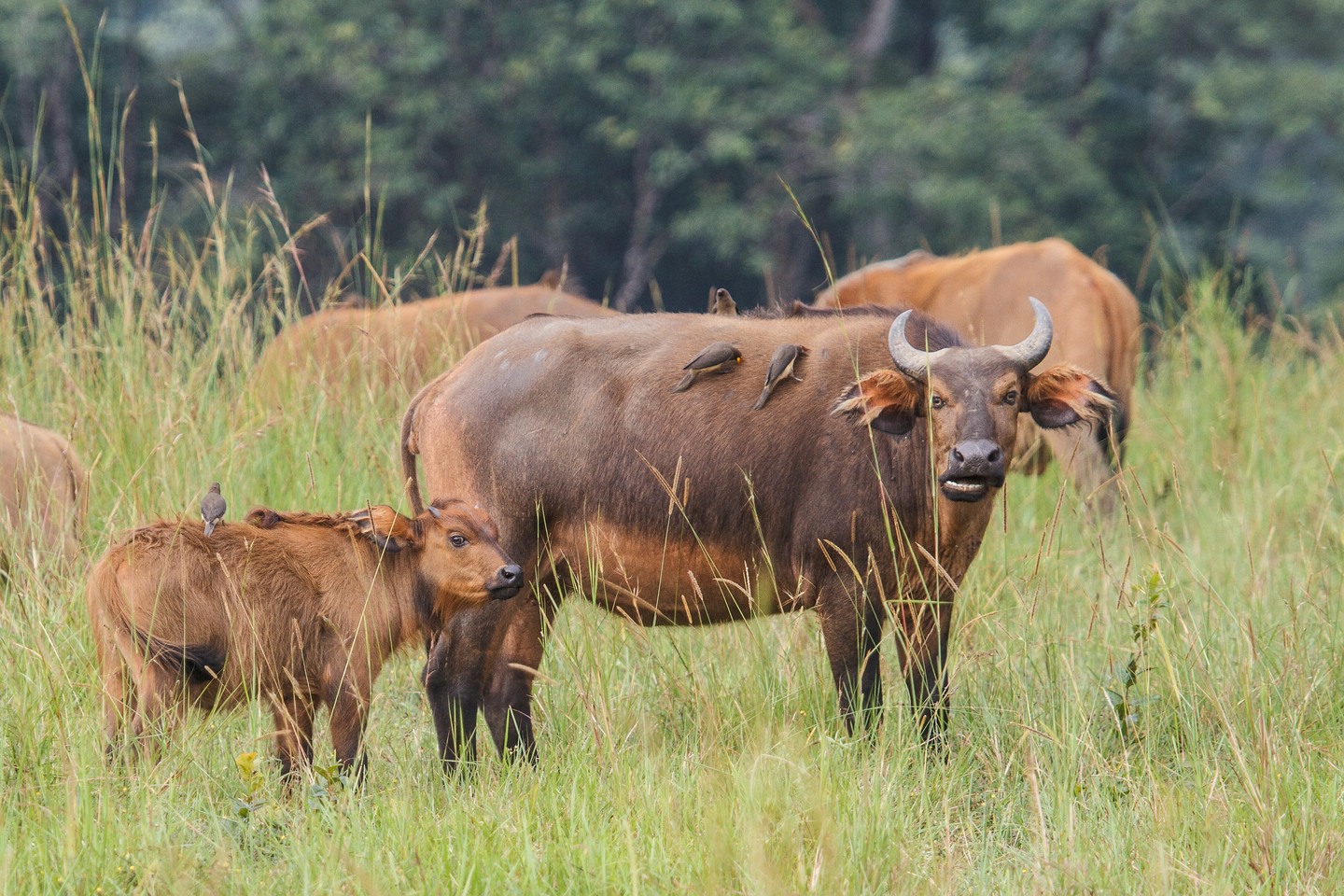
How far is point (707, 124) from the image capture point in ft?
67.6

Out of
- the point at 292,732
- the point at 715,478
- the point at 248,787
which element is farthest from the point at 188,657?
the point at 715,478

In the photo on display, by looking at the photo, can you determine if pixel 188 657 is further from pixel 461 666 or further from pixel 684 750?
pixel 684 750

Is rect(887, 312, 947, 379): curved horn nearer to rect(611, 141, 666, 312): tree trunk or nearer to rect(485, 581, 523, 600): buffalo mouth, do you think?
rect(485, 581, 523, 600): buffalo mouth

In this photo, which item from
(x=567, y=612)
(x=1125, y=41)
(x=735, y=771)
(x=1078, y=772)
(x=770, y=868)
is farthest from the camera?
(x=1125, y=41)

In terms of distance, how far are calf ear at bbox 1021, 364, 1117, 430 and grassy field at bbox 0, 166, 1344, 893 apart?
33 cm

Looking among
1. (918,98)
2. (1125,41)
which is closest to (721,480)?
(918,98)

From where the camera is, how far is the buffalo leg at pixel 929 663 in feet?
15.4

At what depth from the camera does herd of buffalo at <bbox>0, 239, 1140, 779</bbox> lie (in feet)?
14.5

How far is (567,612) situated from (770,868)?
232 cm

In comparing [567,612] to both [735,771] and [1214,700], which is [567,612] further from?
[1214,700]

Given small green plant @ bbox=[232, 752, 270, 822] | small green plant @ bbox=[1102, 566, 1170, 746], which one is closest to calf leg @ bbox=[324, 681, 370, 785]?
small green plant @ bbox=[232, 752, 270, 822]

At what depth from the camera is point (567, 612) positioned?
564 centimetres

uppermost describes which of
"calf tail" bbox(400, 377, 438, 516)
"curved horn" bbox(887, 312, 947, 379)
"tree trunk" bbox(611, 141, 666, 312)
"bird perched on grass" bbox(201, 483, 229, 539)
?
"curved horn" bbox(887, 312, 947, 379)

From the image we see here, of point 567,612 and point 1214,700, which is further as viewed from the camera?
point 567,612
